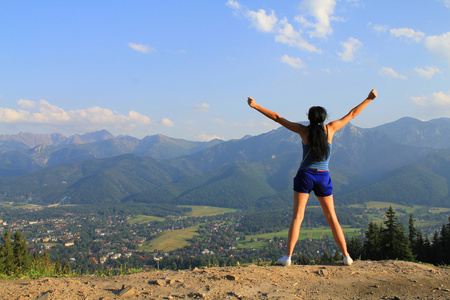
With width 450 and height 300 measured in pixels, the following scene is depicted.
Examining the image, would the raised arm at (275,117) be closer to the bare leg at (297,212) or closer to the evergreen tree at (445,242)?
the bare leg at (297,212)

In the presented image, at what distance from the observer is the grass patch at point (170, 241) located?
91.3 metres

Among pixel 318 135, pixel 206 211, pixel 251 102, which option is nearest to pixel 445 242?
pixel 318 135

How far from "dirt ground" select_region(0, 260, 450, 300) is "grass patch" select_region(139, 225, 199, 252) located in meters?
87.1

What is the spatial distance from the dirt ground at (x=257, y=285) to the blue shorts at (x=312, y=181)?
1.52m

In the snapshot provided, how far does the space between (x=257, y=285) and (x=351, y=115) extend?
368cm

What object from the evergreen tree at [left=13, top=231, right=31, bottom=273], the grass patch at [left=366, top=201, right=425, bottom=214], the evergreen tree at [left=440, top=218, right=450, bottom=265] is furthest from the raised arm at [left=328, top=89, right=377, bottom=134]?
the grass patch at [left=366, top=201, right=425, bottom=214]

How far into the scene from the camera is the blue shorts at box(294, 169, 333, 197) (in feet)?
18.5

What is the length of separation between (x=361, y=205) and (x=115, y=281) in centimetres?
18156

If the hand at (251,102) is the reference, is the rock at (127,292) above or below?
below

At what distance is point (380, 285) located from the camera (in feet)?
16.9

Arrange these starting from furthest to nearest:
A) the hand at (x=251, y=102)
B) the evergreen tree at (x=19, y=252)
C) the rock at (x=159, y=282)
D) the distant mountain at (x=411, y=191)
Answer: the distant mountain at (x=411, y=191)
the evergreen tree at (x=19, y=252)
the hand at (x=251, y=102)
the rock at (x=159, y=282)

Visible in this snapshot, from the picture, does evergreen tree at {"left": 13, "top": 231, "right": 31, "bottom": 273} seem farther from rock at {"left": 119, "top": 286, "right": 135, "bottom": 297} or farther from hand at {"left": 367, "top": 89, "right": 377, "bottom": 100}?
hand at {"left": 367, "top": 89, "right": 377, "bottom": 100}

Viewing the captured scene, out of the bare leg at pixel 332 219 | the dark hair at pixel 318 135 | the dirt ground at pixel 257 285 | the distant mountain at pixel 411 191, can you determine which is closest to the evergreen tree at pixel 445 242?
the dirt ground at pixel 257 285

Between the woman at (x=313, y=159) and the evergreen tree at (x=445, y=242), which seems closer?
the woman at (x=313, y=159)
